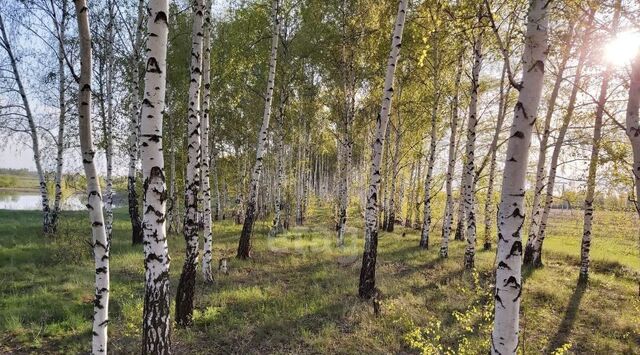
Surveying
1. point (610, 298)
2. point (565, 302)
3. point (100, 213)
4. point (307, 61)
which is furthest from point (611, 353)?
point (307, 61)

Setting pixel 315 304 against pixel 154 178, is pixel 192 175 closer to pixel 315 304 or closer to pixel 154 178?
pixel 154 178

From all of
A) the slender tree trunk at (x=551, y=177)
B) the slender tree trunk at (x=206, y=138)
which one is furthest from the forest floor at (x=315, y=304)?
the slender tree trunk at (x=206, y=138)

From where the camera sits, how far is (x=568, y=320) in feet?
28.4

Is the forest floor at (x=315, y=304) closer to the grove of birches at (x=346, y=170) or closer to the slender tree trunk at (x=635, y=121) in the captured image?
the grove of birches at (x=346, y=170)

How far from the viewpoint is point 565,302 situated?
988 centimetres

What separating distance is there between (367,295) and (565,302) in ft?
18.6

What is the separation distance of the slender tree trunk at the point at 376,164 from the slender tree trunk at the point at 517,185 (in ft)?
16.5

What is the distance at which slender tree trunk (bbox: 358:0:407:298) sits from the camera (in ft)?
26.7

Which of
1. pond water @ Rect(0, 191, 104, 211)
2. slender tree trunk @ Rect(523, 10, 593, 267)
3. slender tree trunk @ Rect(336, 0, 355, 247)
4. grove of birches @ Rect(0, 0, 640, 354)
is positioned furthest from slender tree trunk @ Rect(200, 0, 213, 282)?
pond water @ Rect(0, 191, 104, 211)

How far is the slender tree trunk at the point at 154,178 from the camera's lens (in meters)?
4.23

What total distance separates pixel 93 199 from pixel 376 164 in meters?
5.74

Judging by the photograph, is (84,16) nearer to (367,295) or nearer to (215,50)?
(367,295)

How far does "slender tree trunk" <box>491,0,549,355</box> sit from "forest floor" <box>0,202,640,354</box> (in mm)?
1461

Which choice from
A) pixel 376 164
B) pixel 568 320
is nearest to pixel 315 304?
pixel 376 164
